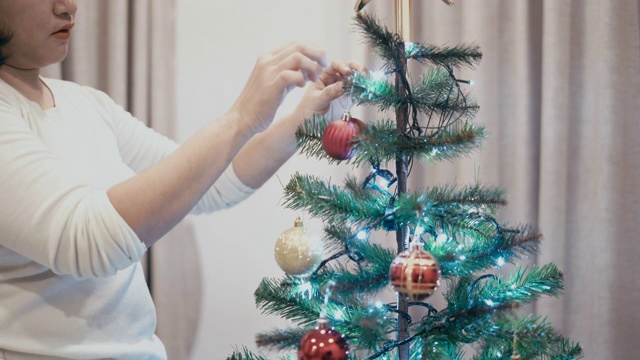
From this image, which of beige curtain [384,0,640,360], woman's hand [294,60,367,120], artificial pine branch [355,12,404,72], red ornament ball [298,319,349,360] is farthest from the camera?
beige curtain [384,0,640,360]

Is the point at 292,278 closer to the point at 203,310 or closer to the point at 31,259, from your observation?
the point at 31,259

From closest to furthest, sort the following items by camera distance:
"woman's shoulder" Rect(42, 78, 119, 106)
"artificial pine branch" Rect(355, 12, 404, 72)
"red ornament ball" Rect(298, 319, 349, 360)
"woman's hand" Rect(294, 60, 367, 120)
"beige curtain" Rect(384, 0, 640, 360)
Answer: "red ornament ball" Rect(298, 319, 349, 360) < "artificial pine branch" Rect(355, 12, 404, 72) < "woman's hand" Rect(294, 60, 367, 120) < "woman's shoulder" Rect(42, 78, 119, 106) < "beige curtain" Rect(384, 0, 640, 360)

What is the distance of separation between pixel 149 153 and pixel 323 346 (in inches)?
29.5

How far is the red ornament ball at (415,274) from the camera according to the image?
0.88 m

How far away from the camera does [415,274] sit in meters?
0.88

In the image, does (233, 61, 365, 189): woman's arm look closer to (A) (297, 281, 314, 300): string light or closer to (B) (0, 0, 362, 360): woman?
(B) (0, 0, 362, 360): woman

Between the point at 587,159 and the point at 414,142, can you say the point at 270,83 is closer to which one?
the point at 414,142

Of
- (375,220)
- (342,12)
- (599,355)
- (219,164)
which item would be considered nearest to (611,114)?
(599,355)

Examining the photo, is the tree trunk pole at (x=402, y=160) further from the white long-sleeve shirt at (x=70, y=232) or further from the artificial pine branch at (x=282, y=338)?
the white long-sleeve shirt at (x=70, y=232)

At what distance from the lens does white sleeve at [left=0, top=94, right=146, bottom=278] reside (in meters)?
0.98

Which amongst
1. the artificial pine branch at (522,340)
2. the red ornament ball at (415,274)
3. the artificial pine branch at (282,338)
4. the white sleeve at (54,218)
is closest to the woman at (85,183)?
the white sleeve at (54,218)

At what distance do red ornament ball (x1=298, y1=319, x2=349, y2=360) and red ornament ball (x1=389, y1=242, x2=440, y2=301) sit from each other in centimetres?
10

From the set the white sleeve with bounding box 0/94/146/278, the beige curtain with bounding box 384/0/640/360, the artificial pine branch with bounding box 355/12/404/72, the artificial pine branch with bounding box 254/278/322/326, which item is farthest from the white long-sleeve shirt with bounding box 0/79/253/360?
the beige curtain with bounding box 384/0/640/360

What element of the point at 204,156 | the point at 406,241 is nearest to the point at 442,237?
the point at 406,241
